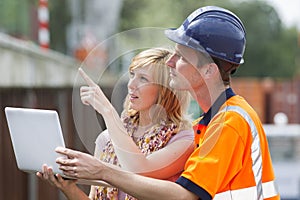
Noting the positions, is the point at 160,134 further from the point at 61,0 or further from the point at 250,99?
the point at 61,0

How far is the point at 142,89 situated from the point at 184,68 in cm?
27

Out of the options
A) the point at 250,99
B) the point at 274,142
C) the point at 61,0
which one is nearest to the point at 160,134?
the point at 274,142

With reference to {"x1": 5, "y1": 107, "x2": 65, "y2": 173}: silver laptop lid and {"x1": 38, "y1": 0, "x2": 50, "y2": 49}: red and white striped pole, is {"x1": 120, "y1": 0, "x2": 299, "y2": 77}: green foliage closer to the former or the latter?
{"x1": 38, "y1": 0, "x2": 50, "y2": 49}: red and white striped pole

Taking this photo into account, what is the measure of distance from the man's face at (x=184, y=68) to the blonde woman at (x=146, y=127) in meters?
0.13

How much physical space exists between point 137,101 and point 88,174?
1.64ft

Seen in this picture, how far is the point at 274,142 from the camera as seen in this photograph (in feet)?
52.5

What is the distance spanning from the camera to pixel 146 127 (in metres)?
4.07

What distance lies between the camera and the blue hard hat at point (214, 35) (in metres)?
3.76

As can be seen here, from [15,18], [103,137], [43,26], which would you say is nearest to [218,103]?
[103,137]

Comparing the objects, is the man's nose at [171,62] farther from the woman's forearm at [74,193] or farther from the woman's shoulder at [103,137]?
the woman's forearm at [74,193]

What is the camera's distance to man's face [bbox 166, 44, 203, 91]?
3.76 meters

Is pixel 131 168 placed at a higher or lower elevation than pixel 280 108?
higher

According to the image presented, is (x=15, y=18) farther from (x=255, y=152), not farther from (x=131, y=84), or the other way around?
(x=255, y=152)

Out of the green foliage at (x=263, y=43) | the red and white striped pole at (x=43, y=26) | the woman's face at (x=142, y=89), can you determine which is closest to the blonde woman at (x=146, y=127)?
the woman's face at (x=142, y=89)
